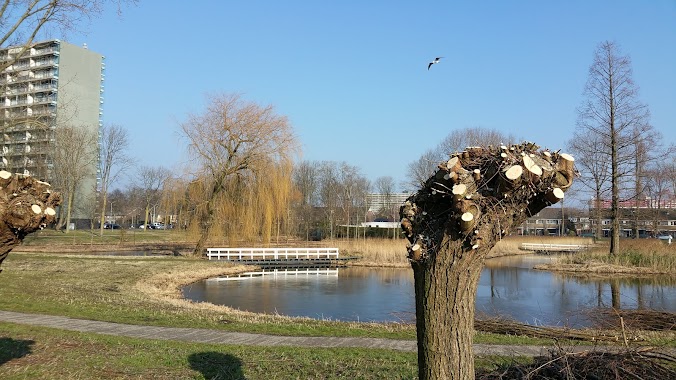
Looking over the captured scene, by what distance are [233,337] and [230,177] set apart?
20268 mm

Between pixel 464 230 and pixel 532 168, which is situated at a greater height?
pixel 532 168

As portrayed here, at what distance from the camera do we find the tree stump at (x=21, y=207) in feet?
14.0

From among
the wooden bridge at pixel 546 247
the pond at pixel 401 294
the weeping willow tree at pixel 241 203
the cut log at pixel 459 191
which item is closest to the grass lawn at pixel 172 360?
the cut log at pixel 459 191

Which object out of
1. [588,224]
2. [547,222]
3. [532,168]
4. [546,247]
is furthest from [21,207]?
[547,222]

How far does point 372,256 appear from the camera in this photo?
3516cm

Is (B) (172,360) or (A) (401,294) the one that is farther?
(A) (401,294)

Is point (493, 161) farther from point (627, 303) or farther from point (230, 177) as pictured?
point (230, 177)

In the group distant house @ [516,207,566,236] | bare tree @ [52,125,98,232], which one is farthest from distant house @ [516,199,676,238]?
bare tree @ [52,125,98,232]

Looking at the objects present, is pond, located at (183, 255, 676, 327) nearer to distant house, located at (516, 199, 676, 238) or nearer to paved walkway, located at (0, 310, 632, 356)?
paved walkway, located at (0, 310, 632, 356)

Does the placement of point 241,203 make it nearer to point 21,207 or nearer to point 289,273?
point 289,273

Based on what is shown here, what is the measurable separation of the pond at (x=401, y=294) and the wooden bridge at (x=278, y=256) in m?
2.96

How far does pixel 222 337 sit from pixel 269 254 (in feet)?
78.5

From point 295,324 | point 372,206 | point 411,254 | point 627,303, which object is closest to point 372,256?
point 627,303

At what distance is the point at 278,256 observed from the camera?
112 ft
